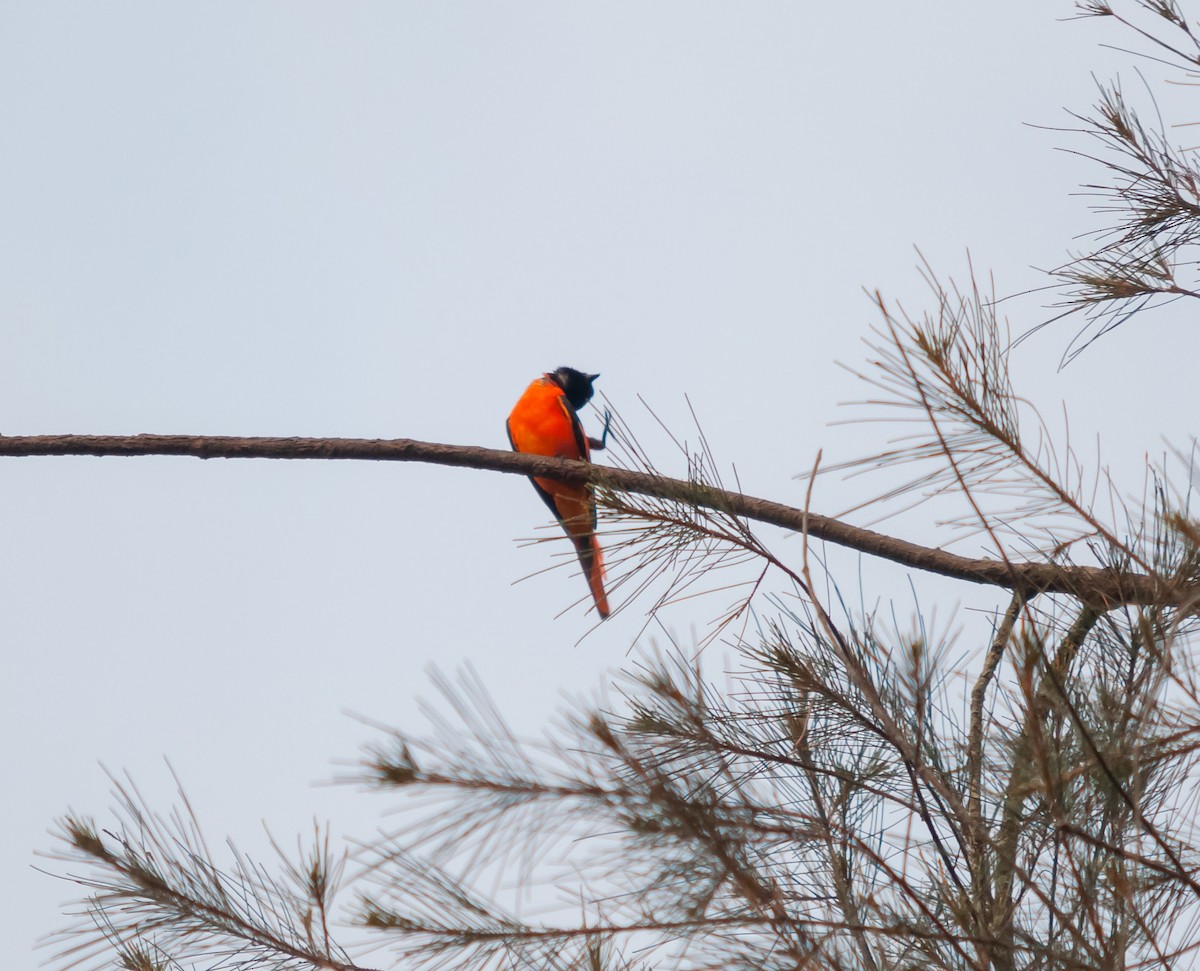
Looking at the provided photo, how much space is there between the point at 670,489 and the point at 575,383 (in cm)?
362

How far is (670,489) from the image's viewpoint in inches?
62.7

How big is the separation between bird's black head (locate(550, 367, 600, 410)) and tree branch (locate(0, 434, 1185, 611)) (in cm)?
301

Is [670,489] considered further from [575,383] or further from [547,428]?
[575,383]

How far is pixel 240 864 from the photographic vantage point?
180 cm

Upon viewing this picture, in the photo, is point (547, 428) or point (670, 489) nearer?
point (670, 489)

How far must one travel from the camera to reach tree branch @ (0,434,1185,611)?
50.6 inches

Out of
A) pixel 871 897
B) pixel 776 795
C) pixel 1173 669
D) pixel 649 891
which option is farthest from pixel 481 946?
pixel 1173 669

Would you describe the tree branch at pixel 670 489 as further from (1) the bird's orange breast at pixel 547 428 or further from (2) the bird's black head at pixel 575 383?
(2) the bird's black head at pixel 575 383

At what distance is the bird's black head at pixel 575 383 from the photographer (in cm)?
511

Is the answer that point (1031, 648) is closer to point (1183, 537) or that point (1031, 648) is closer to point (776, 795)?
point (1183, 537)

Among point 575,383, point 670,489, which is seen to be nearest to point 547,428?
point 575,383

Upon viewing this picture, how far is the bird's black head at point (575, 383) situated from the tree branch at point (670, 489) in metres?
3.01

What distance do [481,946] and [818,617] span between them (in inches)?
28.6

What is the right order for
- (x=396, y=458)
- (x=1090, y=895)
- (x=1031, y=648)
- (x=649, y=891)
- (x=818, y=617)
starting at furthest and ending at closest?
(x=396, y=458), (x=649, y=891), (x=818, y=617), (x=1090, y=895), (x=1031, y=648)
